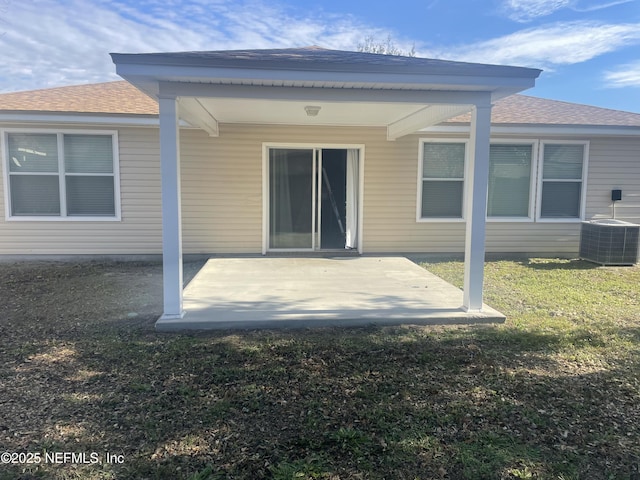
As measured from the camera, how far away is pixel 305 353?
4.15 metres

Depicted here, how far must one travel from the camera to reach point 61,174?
8.76m

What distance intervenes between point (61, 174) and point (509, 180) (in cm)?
917

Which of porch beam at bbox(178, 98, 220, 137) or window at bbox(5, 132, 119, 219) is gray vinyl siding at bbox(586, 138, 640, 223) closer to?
porch beam at bbox(178, 98, 220, 137)

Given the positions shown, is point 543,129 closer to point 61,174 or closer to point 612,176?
point 612,176

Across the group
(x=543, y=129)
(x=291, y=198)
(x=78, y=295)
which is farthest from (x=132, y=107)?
(x=543, y=129)

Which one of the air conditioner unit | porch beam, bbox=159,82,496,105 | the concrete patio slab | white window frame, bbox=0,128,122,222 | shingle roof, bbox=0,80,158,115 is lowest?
the concrete patio slab

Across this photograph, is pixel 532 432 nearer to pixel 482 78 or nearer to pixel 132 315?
pixel 482 78

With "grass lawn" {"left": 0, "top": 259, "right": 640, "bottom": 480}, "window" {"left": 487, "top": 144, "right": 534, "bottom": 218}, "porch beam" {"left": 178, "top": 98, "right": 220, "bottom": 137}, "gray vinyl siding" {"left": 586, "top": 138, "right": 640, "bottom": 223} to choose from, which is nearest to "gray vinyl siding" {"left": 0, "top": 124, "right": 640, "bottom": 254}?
"gray vinyl siding" {"left": 586, "top": 138, "right": 640, "bottom": 223}

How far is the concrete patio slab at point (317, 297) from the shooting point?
500cm

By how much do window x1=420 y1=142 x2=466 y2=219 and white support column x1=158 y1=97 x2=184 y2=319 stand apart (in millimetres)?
6021

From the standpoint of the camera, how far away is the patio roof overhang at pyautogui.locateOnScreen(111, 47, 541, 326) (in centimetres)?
441

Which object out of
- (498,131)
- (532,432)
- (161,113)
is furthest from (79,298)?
(498,131)

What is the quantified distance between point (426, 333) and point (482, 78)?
2731mm

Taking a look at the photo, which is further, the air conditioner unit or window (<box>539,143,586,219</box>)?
window (<box>539,143,586,219</box>)
